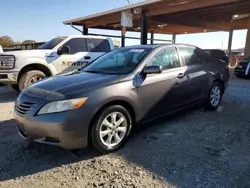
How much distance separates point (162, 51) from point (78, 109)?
201 centimetres

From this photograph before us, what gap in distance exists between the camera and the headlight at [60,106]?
2.89 metres

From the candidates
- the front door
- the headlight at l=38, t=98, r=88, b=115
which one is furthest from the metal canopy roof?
the headlight at l=38, t=98, r=88, b=115

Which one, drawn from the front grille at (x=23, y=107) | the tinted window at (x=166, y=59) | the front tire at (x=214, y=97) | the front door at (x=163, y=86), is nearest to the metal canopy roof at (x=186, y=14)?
the front tire at (x=214, y=97)

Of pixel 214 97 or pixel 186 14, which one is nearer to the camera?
pixel 214 97

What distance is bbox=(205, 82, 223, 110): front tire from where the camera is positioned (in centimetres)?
518

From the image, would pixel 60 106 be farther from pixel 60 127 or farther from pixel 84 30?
pixel 84 30

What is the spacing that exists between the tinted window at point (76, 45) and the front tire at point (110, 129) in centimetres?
489

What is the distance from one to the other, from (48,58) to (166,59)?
4254 mm

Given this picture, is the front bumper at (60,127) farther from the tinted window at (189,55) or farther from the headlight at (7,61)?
the headlight at (7,61)

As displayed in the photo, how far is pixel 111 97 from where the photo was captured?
3178 mm

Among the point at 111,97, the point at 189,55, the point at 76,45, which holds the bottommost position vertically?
the point at 111,97

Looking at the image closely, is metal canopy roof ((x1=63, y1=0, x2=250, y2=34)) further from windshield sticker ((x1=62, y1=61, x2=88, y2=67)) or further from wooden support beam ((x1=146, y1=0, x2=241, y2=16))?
windshield sticker ((x1=62, y1=61, x2=88, y2=67))

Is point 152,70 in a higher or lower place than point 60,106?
higher

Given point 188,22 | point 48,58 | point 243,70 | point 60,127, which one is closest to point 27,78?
point 48,58
